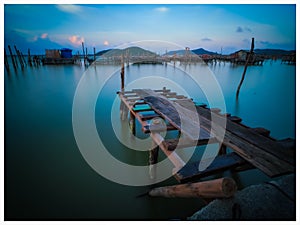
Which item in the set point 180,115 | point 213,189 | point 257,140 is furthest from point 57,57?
point 213,189

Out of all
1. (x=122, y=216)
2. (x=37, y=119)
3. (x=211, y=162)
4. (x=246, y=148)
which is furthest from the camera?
(x=37, y=119)

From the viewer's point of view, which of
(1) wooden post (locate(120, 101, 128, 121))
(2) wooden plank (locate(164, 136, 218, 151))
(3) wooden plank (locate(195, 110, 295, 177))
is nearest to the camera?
(3) wooden plank (locate(195, 110, 295, 177))

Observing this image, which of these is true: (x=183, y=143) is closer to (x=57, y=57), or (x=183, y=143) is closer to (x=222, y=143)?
(x=222, y=143)

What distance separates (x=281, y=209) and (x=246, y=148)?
0.73m

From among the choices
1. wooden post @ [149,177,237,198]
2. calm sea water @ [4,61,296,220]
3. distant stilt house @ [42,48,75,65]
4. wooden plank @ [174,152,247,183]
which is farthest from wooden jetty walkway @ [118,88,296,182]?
distant stilt house @ [42,48,75,65]

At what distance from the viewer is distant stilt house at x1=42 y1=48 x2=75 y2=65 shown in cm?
2530

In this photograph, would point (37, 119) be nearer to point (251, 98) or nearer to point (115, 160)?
point (115, 160)

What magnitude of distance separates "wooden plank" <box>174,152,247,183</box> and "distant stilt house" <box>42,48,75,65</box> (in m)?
28.7

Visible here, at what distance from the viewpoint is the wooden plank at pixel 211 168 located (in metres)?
1.63

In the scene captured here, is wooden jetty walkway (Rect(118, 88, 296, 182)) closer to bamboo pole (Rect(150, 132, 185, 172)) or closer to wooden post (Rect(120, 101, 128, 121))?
bamboo pole (Rect(150, 132, 185, 172))

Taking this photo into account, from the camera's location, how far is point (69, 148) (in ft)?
14.6

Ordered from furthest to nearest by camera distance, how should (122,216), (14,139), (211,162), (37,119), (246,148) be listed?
1. (37,119)
2. (14,139)
3. (122,216)
4. (246,148)
5. (211,162)

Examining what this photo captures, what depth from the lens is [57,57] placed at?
25938 millimetres
